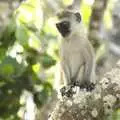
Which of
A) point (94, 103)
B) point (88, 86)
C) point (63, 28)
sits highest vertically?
point (63, 28)

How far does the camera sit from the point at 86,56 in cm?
362

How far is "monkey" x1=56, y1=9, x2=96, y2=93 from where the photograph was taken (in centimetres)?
364

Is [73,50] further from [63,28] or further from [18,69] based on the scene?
[18,69]

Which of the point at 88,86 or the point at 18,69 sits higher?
the point at 18,69

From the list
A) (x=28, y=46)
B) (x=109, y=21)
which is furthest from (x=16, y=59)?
(x=109, y=21)

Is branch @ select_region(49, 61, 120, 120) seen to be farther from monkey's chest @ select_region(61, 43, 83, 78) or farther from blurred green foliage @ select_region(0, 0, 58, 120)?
blurred green foliage @ select_region(0, 0, 58, 120)

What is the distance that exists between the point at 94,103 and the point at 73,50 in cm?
116

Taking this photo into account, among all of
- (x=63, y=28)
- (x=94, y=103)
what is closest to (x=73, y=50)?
(x=63, y=28)

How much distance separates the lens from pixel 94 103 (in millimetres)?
2639

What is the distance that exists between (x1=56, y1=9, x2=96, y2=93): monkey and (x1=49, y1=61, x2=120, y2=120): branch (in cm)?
88

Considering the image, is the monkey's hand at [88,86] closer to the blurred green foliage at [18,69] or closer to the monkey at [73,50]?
the monkey at [73,50]

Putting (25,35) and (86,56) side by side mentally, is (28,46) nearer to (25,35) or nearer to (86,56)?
(25,35)

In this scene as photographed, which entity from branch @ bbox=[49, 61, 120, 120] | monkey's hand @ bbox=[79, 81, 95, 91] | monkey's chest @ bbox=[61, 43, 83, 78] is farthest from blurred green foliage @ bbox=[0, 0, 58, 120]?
branch @ bbox=[49, 61, 120, 120]

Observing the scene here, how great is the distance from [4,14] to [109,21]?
2749 mm
